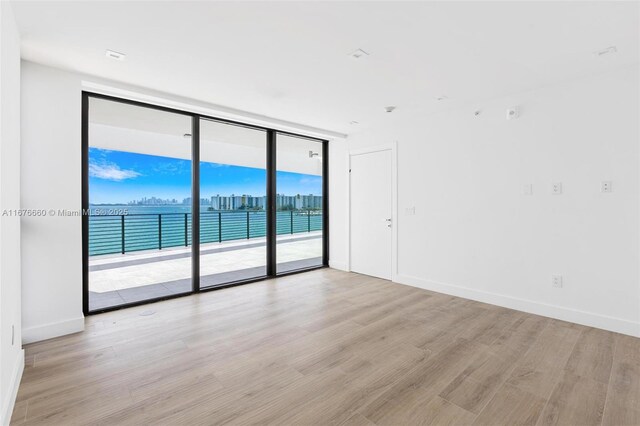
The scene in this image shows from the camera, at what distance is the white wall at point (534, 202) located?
2883 mm

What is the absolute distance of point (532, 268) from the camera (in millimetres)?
3428

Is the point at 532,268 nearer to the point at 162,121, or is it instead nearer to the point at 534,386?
the point at 534,386

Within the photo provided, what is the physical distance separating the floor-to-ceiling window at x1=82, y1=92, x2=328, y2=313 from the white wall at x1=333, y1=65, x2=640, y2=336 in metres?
2.13

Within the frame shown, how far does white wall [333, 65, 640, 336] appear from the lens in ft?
9.46

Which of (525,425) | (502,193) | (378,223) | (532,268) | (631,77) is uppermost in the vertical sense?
(631,77)

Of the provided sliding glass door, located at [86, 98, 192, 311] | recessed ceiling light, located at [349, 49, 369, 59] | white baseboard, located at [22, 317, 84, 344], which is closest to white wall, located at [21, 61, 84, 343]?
white baseboard, located at [22, 317, 84, 344]

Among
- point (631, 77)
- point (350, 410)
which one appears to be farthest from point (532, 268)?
point (350, 410)

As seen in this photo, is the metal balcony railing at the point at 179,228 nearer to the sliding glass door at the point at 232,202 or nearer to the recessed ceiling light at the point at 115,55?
the sliding glass door at the point at 232,202

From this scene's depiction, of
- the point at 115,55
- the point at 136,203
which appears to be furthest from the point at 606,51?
the point at 136,203

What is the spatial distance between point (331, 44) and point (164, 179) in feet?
15.0

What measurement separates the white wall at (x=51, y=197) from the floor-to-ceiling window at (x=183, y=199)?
13.7 inches

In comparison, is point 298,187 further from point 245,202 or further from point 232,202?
point 232,202

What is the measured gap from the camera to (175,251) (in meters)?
6.73

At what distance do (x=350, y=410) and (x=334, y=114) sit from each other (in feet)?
11.8
